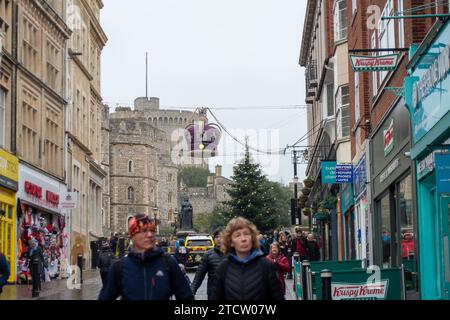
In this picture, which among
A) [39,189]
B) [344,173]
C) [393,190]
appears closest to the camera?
[393,190]

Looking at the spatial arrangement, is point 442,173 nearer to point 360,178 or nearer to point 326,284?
point 326,284

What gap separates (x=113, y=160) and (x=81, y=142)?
6681 cm

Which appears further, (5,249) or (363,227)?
(5,249)

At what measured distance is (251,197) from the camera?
73938mm

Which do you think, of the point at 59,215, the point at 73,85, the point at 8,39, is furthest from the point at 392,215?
the point at 73,85

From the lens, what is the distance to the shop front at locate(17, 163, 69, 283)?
→ 119 ft

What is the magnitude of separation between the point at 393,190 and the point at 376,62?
4.20 m

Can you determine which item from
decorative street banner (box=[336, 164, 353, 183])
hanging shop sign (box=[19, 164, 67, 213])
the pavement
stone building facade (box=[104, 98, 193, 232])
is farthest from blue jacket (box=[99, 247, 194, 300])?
stone building facade (box=[104, 98, 193, 232])

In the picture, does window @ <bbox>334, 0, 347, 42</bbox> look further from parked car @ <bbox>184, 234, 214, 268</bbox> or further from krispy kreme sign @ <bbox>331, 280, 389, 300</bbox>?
krispy kreme sign @ <bbox>331, 280, 389, 300</bbox>

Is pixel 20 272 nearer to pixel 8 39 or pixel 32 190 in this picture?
pixel 32 190

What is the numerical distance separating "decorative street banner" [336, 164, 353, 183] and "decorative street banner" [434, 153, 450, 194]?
1692 centimetres

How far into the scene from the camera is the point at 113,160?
117500mm

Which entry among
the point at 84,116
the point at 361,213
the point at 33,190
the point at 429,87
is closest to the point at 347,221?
the point at 361,213

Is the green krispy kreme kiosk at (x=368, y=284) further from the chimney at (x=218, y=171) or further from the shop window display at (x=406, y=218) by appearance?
the chimney at (x=218, y=171)
